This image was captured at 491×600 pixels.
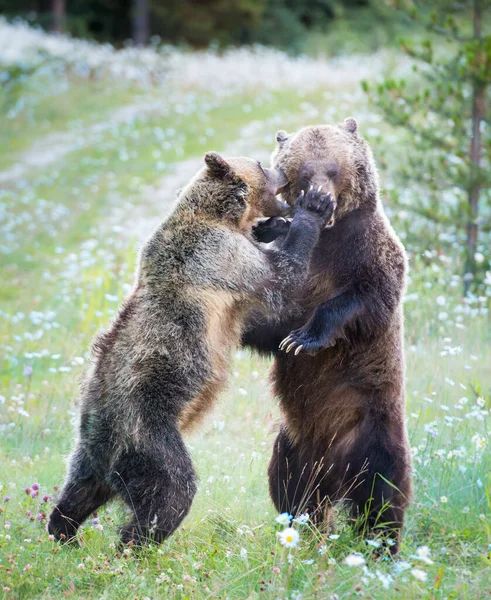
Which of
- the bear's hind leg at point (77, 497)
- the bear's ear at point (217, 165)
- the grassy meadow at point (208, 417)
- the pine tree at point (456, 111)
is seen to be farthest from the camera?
the pine tree at point (456, 111)

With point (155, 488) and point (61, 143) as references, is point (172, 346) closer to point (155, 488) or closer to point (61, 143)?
point (155, 488)

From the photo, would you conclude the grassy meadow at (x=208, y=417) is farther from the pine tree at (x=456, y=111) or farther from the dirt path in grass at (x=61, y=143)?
the pine tree at (x=456, y=111)

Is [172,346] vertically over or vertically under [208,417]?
over

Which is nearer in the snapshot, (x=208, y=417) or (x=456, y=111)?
(x=208, y=417)

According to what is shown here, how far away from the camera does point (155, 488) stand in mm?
4078

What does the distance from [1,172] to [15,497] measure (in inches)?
540

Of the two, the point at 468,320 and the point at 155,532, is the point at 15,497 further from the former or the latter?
the point at 468,320

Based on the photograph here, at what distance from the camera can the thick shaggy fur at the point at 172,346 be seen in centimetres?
413

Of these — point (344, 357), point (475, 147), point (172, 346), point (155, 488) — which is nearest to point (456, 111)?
point (475, 147)

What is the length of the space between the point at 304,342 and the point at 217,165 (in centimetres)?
111

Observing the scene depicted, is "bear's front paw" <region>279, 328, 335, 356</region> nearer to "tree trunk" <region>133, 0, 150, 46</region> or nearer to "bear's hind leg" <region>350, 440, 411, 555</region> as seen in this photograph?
"bear's hind leg" <region>350, 440, 411, 555</region>

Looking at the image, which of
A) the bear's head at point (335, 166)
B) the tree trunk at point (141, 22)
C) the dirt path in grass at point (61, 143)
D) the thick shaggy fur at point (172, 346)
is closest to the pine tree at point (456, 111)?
the bear's head at point (335, 166)

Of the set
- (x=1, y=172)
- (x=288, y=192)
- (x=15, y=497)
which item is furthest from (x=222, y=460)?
(x=1, y=172)

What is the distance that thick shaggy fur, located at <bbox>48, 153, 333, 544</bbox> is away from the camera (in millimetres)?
4133
